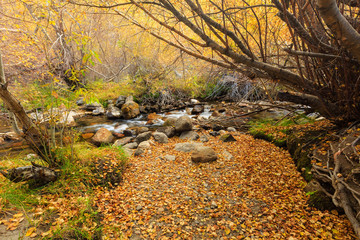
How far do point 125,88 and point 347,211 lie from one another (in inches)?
520

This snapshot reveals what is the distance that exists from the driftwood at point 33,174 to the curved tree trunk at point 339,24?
13.4 ft

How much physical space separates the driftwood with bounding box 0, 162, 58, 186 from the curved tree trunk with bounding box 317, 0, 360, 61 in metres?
4.09

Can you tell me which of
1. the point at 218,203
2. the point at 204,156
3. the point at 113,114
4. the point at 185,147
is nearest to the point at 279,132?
the point at 204,156

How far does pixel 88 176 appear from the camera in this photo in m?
3.53

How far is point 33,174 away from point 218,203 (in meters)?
3.02

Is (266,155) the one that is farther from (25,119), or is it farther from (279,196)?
(25,119)

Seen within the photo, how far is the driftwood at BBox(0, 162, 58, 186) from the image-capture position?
106 inches

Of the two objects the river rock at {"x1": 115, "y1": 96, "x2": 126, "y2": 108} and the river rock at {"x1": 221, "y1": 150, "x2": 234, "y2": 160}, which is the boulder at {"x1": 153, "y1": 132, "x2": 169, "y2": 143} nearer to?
the river rock at {"x1": 221, "y1": 150, "x2": 234, "y2": 160}

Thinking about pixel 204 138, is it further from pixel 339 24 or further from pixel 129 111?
pixel 129 111

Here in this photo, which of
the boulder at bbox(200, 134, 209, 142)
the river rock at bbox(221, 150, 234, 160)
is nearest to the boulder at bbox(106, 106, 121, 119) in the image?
the boulder at bbox(200, 134, 209, 142)

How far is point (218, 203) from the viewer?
3.21 metres

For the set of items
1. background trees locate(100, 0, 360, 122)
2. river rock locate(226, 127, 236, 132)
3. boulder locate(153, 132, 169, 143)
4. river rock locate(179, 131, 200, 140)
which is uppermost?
background trees locate(100, 0, 360, 122)

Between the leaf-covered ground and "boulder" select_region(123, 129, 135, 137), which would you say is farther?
"boulder" select_region(123, 129, 135, 137)

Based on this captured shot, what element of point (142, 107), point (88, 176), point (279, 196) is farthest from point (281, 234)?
point (142, 107)
